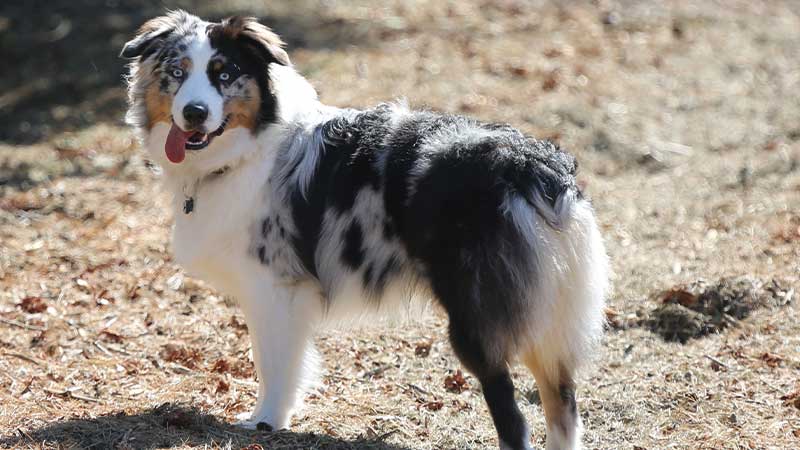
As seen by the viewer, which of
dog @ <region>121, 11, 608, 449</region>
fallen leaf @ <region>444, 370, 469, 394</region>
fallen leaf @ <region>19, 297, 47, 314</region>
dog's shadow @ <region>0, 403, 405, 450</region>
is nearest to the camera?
dog @ <region>121, 11, 608, 449</region>

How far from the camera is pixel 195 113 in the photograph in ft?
16.7

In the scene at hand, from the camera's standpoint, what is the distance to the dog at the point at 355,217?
4676mm

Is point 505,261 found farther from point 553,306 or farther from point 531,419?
point 531,419

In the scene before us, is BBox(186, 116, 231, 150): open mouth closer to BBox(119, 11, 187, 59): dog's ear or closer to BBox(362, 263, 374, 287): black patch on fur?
BBox(119, 11, 187, 59): dog's ear

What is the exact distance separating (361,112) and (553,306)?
151 centimetres

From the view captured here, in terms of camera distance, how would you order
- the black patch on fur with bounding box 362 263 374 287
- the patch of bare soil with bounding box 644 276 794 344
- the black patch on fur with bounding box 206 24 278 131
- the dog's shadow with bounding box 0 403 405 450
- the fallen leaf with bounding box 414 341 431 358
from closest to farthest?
the dog's shadow with bounding box 0 403 405 450
the black patch on fur with bounding box 362 263 374 287
the black patch on fur with bounding box 206 24 278 131
the fallen leaf with bounding box 414 341 431 358
the patch of bare soil with bounding box 644 276 794 344

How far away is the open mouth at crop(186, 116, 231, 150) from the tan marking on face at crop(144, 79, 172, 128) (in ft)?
0.62

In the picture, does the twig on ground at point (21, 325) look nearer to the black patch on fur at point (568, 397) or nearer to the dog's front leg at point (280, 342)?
the dog's front leg at point (280, 342)

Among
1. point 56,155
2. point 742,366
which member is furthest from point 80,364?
point 56,155

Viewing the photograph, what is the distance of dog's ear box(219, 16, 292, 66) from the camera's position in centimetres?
524

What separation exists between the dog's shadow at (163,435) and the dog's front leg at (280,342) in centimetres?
14

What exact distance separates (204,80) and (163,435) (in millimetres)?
1754

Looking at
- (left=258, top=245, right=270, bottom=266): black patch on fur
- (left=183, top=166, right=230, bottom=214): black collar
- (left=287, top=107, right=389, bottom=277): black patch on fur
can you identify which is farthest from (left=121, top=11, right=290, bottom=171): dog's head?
(left=258, top=245, right=270, bottom=266): black patch on fur

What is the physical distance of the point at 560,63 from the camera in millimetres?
12359
